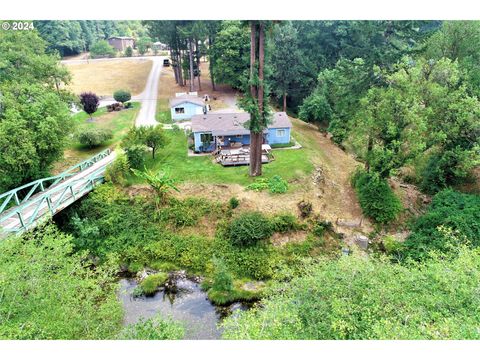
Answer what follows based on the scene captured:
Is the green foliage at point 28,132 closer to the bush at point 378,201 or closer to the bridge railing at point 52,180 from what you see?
the bridge railing at point 52,180

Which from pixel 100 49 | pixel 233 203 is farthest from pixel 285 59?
pixel 100 49

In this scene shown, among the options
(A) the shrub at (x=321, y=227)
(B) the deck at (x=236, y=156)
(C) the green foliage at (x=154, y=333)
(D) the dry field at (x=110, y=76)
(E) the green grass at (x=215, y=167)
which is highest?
(D) the dry field at (x=110, y=76)

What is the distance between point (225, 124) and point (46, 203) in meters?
16.3

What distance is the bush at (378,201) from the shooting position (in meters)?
24.2

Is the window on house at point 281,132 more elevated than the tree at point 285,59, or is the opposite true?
the tree at point 285,59

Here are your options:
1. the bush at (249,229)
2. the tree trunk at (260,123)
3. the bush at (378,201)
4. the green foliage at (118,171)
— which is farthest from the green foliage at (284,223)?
the green foliage at (118,171)

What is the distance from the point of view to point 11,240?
14.4m

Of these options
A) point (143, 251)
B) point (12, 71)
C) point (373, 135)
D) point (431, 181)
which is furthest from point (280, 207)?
point (12, 71)

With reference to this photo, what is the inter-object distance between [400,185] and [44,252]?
25826 mm

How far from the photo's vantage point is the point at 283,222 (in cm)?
2295

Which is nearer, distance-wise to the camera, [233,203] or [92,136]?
[233,203]

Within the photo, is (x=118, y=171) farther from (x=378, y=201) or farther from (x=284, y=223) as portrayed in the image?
(x=378, y=201)

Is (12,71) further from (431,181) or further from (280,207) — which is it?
(431,181)

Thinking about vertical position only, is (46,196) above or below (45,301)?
below
